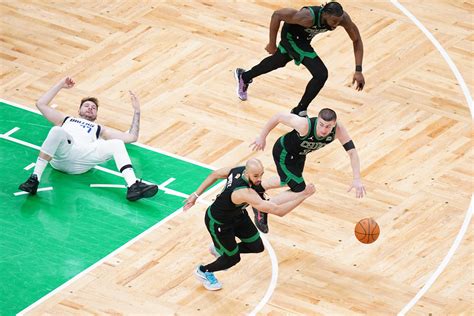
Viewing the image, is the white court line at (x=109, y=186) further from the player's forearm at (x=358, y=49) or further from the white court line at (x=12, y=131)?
the player's forearm at (x=358, y=49)

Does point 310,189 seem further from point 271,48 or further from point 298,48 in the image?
point 271,48

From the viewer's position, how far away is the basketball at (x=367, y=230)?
16.6 metres

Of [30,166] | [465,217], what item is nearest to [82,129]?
[30,166]

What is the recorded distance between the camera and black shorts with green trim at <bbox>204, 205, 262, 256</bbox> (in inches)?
628

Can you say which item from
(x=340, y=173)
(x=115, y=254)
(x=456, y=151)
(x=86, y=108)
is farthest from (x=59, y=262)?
(x=456, y=151)

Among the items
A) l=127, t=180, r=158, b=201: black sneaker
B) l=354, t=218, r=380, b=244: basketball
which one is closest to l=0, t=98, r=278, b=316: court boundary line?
l=127, t=180, r=158, b=201: black sneaker

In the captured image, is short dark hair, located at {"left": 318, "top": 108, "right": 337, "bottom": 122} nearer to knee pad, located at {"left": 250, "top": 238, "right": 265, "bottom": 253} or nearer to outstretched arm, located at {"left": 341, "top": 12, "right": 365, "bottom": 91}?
knee pad, located at {"left": 250, "top": 238, "right": 265, "bottom": 253}

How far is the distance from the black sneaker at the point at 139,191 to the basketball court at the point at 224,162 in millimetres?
136

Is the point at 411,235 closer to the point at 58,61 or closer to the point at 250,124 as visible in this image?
the point at 250,124

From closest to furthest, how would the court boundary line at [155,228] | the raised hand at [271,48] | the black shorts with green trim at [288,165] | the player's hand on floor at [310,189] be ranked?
1. the player's hand on floor at [310,189]
2. the court boundary line at [155,228]
3. the black shorts with green trim at [288,165]
4. the raised hand at [271,48]

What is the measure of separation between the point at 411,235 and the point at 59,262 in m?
4.49

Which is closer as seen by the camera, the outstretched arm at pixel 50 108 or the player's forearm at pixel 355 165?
the player's forearm at pixel 355 165

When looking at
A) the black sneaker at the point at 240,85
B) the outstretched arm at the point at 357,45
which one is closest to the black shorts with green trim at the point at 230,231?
the outstretched arm at the point at 357,45

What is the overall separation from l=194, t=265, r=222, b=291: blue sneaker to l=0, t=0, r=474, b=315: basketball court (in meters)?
0.08
